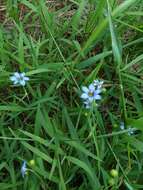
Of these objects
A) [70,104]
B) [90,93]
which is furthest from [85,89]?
[70,104]

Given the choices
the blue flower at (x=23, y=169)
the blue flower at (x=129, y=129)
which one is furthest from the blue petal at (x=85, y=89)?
the blue flower at (x=23, y=169)

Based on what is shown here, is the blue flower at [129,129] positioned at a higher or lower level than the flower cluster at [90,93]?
lower

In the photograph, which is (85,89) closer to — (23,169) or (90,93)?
(90,93)

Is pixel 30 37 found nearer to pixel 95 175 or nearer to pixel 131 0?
pixel 131 0

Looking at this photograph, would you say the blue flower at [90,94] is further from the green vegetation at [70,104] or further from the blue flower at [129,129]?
the blue flower at [129,129]

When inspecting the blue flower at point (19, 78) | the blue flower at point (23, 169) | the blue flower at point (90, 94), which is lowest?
the blue flower at point (23, 169)

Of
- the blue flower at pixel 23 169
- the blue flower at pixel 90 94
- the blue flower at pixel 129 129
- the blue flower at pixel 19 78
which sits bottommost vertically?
the blue flower at pixel 23 169

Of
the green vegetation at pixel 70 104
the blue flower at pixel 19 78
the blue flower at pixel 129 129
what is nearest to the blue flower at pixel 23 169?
the green vegetation at pixel 70 104

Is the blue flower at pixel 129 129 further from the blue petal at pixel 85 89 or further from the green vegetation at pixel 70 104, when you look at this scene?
the blue petal at pixel 85 89

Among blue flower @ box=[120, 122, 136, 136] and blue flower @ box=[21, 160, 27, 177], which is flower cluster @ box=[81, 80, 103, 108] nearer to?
blue flower @ box=[120, 122, 136, 136]

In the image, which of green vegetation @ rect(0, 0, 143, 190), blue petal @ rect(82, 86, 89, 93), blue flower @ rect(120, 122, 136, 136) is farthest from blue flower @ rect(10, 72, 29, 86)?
blue flower @ rect(120, 122, 136, 136)

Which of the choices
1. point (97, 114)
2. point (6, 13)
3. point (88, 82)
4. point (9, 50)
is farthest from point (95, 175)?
point (6, 13)
